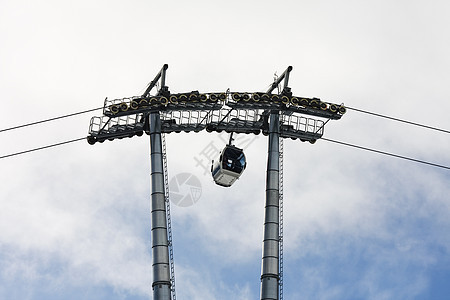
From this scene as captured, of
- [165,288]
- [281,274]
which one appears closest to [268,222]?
[281,274]

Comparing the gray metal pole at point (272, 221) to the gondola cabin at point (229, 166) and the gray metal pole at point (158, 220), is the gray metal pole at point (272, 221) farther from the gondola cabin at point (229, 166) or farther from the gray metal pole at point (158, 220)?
the gray metal pole at point (158, 220)

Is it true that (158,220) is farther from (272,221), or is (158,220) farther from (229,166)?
(272,221)

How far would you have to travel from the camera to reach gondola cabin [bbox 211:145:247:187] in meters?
78.2

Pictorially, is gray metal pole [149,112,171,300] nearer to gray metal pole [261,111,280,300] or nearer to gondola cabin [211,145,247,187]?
gondola cabin [211,145,247,187]

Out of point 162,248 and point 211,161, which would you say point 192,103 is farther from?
point 162,248

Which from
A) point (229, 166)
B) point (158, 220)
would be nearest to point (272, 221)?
point (229, 166)

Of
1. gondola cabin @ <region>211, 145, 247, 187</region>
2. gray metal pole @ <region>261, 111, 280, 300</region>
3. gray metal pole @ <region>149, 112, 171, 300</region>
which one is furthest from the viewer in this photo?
gondola cabin @ <region>211, 145, 247, 187</region>

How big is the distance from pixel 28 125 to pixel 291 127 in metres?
21.9

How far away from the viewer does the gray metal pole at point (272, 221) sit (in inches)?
2990

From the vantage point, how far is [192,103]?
7912cm

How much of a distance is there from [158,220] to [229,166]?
23.9ft

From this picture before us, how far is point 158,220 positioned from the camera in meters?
76.4

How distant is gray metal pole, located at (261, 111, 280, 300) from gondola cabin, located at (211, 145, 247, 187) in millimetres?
2821

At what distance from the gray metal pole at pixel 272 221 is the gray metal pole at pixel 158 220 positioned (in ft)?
25.7
